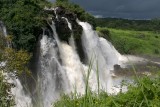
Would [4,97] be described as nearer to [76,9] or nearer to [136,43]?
[76,9]

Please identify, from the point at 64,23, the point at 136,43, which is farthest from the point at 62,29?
the point at 136,43

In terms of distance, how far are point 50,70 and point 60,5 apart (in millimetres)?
9212

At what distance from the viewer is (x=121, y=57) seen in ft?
218

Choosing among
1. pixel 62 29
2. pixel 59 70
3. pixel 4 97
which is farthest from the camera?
pixel 62 29

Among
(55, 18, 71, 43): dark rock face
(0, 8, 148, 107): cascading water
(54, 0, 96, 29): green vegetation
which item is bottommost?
(0, 8, 148, 107): cascading water

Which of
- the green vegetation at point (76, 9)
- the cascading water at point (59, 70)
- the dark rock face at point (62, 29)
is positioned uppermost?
the green vegetation at point (76, 9)

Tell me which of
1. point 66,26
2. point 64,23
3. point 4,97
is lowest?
point 4,97

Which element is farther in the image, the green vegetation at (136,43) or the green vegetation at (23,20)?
the green vegetation at (136,43)

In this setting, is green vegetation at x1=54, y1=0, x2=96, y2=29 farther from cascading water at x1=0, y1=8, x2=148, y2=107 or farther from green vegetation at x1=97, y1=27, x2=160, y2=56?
green vegetation at x1=97, y1=27, x2=160, y2=56

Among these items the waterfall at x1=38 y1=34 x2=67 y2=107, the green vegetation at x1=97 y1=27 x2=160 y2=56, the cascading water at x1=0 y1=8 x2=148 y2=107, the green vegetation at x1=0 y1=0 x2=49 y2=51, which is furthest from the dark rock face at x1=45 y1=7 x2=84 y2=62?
the green vegetation at x1=97 y1=27 x2=160 y2=56

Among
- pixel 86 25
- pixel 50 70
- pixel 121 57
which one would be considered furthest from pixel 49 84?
pixel 121 57

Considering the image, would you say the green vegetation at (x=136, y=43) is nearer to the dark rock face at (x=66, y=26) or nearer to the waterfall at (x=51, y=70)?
the dark rock face at (x=66, y=26)

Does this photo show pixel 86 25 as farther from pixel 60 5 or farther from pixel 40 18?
pixel 40 18

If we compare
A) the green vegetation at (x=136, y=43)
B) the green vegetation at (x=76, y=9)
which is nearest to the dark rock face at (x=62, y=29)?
the green vegetation at (x=76, y=9)
